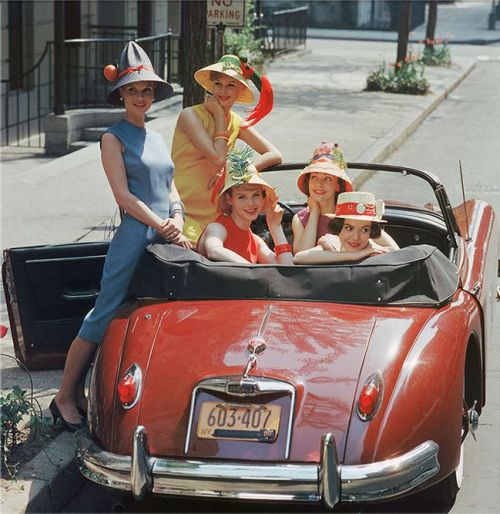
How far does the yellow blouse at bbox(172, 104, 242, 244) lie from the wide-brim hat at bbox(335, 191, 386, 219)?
1189 millimetres

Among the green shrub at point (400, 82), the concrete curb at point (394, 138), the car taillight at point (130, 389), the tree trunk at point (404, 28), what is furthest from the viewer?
the tree trunk at point (404, 28)

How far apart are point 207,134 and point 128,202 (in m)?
1.14

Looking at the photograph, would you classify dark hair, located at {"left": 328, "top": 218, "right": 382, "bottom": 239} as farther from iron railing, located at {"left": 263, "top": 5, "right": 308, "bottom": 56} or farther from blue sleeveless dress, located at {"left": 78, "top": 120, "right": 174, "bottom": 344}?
iron railing, located at {"left": 263, "top": 5, "right": 308, "bottom": 56}

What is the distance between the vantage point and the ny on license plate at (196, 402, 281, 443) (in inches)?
200

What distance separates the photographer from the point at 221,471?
16.4 ft

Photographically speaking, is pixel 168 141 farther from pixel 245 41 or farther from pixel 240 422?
pixel 240 422

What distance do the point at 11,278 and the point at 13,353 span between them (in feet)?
2.50

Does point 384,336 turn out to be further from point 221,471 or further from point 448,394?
point 221,471

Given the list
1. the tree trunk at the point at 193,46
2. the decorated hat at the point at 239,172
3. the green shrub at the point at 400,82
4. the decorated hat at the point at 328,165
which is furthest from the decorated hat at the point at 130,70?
the green shrub at the point at 400,82

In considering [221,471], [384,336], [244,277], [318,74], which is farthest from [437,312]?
[318,74]

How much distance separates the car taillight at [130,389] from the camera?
211 inches

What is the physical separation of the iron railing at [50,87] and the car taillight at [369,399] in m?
12.1

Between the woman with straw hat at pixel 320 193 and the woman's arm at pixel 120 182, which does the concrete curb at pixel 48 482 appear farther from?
the woman with straw hat at pixel 320 193

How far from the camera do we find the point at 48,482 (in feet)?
18.5
